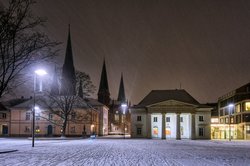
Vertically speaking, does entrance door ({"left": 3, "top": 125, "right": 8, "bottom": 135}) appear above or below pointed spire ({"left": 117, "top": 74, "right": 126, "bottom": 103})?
below

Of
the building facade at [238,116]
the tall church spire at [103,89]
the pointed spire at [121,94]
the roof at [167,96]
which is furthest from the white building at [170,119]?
the pointed spire at [121,94]

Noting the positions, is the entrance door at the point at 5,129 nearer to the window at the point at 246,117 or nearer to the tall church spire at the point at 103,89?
the tall church spire at the point at 103,89

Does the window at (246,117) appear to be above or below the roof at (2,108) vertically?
below

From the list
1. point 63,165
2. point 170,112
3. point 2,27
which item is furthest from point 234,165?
point 170,112

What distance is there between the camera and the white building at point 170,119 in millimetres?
83250

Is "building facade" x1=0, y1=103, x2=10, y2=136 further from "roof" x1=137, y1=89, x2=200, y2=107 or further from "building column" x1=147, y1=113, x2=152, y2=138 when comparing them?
"building column" x1=147, y1=113, x2=152, y2=138

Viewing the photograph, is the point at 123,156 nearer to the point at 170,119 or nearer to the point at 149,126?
the point at 149,126

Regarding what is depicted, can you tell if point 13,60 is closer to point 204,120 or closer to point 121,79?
point 204,120

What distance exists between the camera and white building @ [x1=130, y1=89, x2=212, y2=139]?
273ft

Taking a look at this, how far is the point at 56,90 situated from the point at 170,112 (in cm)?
2542

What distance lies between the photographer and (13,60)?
2847 cm

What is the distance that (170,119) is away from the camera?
90688 millimetres

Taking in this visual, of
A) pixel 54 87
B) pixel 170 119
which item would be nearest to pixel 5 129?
pixel 54 87

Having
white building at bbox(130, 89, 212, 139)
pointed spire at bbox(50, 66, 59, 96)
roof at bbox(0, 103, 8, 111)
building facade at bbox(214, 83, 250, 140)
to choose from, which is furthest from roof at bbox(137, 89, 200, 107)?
roof at bbox(0, 103, 8, 111)
